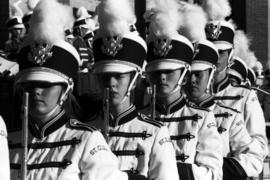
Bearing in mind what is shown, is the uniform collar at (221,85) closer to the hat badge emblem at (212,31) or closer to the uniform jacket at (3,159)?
the hat badge emblem at (212,31)

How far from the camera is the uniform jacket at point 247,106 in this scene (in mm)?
9492

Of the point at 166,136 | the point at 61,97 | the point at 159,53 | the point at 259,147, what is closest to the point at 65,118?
the point at 61,97

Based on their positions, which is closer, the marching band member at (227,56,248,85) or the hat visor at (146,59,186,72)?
the hat visor at (146,59,186,72)

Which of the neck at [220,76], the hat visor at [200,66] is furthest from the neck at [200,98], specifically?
the neck at [220,76]

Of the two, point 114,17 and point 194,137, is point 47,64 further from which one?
point 194,137

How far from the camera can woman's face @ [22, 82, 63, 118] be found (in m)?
5.52

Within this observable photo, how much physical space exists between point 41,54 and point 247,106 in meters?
4.61

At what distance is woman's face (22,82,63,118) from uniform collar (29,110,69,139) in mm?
68

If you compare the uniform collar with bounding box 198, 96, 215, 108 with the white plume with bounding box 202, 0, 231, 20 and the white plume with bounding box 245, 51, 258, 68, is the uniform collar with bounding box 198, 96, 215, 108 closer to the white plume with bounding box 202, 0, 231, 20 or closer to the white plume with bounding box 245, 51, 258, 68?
the white plume with bounding box 202, 0, 231, 20

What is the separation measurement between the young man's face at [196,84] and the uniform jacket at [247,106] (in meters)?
1.12

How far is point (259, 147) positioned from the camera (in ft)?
30.3

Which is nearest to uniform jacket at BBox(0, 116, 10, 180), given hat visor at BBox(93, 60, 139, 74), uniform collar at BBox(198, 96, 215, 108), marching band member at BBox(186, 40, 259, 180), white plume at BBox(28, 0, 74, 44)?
white plume at BBox(28, 0, 74, 44)

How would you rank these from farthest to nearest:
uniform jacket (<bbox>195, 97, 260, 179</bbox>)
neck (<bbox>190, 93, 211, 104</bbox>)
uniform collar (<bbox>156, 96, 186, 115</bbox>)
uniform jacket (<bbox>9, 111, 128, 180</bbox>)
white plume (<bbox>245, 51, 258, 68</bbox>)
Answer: white plume (<bbox>245, 51, 258, 68</bbox>) < uniform jacket (<bbox>195, 97, 260, 179</bbox>) < neck (<bbox>190, 93, 211, 104</bbox>) < uniform collar (<bbox>156, 96, 186, 115</bbox>) < uniform jacket (<bbox>9, 111, 128, 180</bbox>)

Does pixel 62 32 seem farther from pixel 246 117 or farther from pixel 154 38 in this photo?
pixel 246 117
